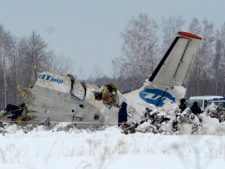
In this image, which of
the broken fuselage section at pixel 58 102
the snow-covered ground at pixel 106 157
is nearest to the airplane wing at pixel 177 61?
the broken fuselage section at pixel 58 102

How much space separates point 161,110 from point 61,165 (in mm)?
8461

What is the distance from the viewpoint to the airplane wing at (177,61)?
48.4 ft

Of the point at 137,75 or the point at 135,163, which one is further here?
the point at 137,75

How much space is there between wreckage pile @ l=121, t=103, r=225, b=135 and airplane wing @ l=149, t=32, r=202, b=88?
2451 mm

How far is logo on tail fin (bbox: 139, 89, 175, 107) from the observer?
15.8m

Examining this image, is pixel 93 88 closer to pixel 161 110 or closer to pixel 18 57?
pixel 161 110

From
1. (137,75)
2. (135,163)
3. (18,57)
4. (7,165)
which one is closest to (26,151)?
(7,165)

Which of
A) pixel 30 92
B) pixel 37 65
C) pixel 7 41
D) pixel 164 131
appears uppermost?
pixel 7 41

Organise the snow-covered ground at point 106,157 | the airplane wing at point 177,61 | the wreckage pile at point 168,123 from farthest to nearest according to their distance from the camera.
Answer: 1. the airplane wing at point 177,61
2. the wreckage pile at point 168,123
3. the snow-covered ground at point 106,157

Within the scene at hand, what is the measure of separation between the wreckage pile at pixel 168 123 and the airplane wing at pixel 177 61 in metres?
2.45

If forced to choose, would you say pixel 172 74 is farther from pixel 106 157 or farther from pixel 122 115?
pixel 106 157

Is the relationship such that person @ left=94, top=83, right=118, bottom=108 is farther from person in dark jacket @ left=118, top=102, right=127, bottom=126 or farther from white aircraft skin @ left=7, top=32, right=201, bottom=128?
person in dark jacket @ left=118, top=102, right=127, bottom=126

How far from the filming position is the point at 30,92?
14969mm

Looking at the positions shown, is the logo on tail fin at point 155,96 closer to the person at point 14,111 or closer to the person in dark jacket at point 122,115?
the person in dark jacket at point 122,115
